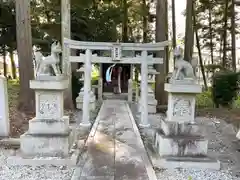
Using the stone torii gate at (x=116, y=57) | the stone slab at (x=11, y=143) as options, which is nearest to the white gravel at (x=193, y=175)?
the stone slab at (x=11, y=143)

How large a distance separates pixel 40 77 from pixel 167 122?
8.22 feet

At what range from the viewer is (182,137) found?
498 cm

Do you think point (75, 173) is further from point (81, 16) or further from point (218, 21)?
point (218, 21)

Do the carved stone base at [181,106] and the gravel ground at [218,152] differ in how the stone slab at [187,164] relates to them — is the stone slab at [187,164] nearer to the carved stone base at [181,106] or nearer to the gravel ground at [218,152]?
the gravel ground at [218,152]

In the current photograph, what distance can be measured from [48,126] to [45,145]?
1.15 ft

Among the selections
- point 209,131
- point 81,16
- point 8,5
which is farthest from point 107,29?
point 209,131

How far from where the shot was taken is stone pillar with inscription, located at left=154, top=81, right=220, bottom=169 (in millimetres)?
4805

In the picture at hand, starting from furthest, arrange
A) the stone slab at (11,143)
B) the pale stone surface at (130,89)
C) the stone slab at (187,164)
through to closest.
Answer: the pale stone surface at (130,89) → the stone slab at (11,143) → the stone slab at (187,164)

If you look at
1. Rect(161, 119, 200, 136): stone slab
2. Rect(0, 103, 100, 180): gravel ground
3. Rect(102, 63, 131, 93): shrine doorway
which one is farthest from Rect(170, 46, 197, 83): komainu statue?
Rect(102, 63, 131, 93): shrine doorway

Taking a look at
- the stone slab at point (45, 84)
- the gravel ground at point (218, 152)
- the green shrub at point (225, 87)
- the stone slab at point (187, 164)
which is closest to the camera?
the gravel ground at point (218, 152)

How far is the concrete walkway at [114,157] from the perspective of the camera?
13.9ft

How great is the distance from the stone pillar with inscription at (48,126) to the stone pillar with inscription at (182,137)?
186 cm

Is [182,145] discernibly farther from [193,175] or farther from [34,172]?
[34,172]

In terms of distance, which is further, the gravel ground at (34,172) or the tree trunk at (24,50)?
the tree trunk at (24,50)
